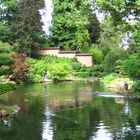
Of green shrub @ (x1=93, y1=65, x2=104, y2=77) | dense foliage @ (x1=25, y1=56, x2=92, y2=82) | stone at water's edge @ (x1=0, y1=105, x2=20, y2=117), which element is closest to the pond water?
stone at water's edge @ (x1=0, y1=105, x2=20, y2=117)

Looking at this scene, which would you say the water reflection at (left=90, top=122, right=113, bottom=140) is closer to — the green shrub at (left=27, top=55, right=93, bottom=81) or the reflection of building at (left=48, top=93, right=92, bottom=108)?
the reflection of building at (left=48, top=93, right=92, bottom=108)

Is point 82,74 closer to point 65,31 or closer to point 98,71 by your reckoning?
point 98,71

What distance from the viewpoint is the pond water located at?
682 inches

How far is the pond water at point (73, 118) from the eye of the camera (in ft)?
56.9

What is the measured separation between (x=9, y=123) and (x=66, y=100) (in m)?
8.62

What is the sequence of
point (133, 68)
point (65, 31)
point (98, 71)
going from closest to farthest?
point (133, 68)
point (98, 71)
point (65, 31)

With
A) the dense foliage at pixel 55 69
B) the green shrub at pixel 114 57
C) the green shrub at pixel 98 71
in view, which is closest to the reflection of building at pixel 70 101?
the dense foliage at pixel 55 69

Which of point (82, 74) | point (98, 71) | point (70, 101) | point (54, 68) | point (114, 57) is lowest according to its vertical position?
point (70, 101)

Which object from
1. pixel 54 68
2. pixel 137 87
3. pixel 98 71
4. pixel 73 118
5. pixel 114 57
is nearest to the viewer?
pixel 73 118

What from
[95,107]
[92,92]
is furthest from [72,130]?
[92,92]

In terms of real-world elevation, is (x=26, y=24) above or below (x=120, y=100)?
above

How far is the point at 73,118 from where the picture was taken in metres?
21.2

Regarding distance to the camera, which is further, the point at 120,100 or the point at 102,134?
the point at 120,100

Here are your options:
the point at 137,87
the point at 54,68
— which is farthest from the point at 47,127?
the point at 54,68
